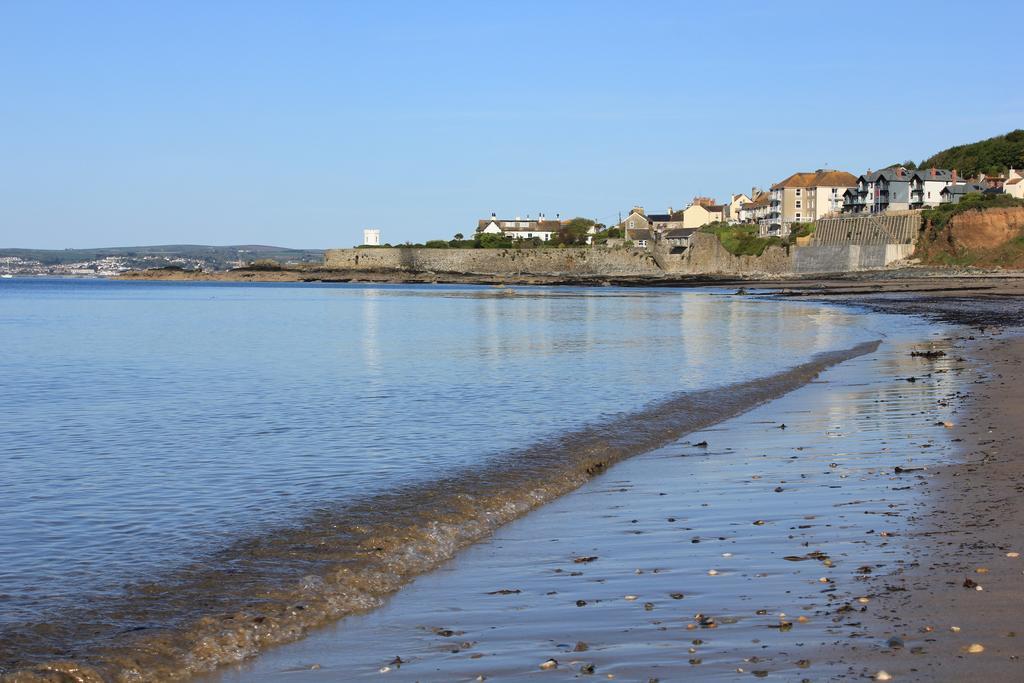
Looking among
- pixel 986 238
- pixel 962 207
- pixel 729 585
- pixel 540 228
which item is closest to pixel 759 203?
pixel 540 228

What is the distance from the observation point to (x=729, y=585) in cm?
544

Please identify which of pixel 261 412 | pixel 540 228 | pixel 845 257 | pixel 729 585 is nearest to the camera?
pixel 729 585

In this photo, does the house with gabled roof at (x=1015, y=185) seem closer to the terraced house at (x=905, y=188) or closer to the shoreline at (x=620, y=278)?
the terraced house at (x=905, y=188)

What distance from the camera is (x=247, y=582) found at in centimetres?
613

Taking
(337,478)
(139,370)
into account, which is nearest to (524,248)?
(139,370)

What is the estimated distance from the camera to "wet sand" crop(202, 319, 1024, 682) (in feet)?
14.2

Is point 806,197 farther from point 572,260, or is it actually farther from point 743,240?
point 572,260

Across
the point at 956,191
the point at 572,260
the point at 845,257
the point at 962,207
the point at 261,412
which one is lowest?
the point at 261,412

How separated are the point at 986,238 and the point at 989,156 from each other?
43.9m

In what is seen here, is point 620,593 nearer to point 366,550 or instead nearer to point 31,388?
point 366,550

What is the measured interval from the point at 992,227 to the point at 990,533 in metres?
73.9

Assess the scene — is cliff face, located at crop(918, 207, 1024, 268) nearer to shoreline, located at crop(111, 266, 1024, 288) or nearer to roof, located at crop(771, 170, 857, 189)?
shoreline, located at crop(111, 266, 1024, 288)

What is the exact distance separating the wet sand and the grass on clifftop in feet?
298

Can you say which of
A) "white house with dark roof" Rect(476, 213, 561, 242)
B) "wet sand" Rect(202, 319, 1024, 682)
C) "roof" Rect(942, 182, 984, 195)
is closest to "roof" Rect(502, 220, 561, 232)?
"white house with dark roof" Rect(476, 213, 561, 242)
